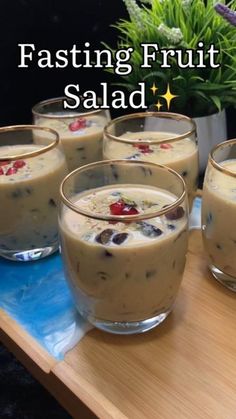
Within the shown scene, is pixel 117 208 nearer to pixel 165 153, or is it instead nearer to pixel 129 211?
Answer: pixel 129 211

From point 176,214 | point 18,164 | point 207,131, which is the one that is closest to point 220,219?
point 176,214

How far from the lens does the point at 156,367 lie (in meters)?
0.67

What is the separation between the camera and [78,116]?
1060 millimetres

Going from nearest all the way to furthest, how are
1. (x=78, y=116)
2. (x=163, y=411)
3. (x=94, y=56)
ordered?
(x=163, y=411) < (x=78, y=116) < (x=94, y=56)

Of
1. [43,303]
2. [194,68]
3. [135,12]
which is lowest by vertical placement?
[43,303]

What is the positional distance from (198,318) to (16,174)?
0.36 meters

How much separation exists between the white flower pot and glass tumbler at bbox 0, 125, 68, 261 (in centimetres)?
43

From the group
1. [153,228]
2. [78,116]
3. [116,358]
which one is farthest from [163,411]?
[78,116]

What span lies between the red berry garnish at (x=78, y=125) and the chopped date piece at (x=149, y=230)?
46cm

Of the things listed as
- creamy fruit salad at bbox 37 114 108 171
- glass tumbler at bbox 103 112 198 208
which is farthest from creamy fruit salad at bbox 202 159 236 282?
creamy fruit salad at bbox 37 114 108 171

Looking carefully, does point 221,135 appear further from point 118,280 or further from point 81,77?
point 118,280

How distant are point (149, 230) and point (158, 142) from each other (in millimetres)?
250

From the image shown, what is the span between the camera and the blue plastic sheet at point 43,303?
0.73 m

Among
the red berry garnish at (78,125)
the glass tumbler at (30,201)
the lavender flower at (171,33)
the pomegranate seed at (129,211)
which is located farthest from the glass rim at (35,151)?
the lavender flower at (171,33)
